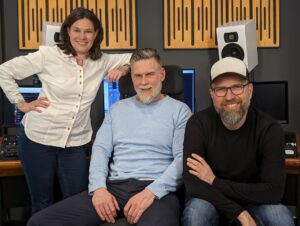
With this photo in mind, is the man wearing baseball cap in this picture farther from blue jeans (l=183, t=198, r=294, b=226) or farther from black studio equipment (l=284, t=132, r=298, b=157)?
black studio equipment (l=284, t=132, r=298, b=157)

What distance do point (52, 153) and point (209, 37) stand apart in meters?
1.61

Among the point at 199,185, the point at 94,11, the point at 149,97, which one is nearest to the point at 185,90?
the point at 149,97

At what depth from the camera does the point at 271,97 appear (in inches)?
117

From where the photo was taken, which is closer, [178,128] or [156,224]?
[156,224]

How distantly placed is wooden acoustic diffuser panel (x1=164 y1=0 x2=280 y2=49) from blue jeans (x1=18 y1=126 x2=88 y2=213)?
1.34 m

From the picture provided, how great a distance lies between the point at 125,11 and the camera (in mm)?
3350

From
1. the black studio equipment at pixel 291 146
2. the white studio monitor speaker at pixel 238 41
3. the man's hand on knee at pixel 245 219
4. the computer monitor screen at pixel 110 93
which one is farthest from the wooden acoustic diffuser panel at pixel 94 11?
the man's hand on knee at pixel 245 219

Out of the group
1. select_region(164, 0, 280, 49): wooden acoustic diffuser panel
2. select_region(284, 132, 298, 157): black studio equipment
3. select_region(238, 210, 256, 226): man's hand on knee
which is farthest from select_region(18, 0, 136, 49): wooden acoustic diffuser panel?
select_region(238, 210, 256, 226): man's hand on knee

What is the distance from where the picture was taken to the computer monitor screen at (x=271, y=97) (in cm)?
297

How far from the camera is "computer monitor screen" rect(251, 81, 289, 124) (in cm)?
297

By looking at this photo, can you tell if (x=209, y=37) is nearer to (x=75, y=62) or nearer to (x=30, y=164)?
(x=75, y=62)

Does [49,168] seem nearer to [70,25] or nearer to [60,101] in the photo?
[60,101]

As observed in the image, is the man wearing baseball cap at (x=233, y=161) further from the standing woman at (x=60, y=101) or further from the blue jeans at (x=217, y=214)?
the standing woman at (x=60, y=101)

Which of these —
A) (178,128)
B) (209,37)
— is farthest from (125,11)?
(178,128)
